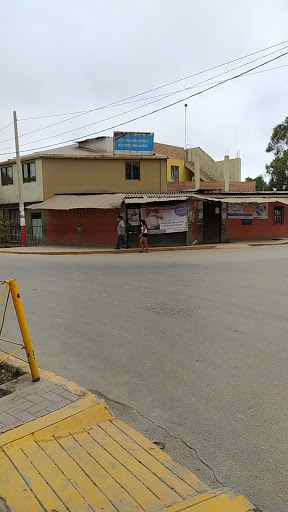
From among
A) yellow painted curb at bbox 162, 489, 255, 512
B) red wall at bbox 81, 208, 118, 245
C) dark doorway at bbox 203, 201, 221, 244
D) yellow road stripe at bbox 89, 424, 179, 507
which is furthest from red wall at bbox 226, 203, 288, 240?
yellow painted curb at bbox 162, 489, 255, 512

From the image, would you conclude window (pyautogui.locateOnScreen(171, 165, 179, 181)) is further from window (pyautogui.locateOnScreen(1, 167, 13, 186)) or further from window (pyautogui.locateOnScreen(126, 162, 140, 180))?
window (pyautogui.locateOnScreen(1, 167, 13, 186))

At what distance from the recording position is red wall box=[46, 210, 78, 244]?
22344 mm

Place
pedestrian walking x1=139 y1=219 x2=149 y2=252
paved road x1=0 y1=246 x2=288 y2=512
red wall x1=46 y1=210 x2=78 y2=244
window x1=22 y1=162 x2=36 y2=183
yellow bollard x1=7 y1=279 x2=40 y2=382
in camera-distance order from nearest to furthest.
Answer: paved road x1=0 y1=246 x2=288 y2=512
yellow bollard x1=7 y1=279 x2=40 y2=382
pedestrian walking x1=139 y1=219 x2=149 y2=252
red wall x1=46 y1=210 x2=78 y2=244
window x1=22 y1=162 x2=36 y2=183

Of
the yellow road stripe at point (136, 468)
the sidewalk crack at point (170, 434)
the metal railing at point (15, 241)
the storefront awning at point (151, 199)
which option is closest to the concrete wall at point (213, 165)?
the storefront awning at point (151, 199)

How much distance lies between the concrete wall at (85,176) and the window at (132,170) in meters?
0.25

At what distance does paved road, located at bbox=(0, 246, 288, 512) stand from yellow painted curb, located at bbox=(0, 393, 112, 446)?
0.21 meters

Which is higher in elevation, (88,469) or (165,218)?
(165,218)

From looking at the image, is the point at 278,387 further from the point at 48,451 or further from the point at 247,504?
the point at 48,451

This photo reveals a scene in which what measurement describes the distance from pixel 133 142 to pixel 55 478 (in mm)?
22833

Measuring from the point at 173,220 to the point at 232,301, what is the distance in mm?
13555

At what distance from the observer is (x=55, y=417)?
3.27 metres

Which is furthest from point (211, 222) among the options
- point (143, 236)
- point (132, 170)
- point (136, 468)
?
point (136, 468)

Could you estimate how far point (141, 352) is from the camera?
499 cm

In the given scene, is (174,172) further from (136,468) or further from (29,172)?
(136,468)
